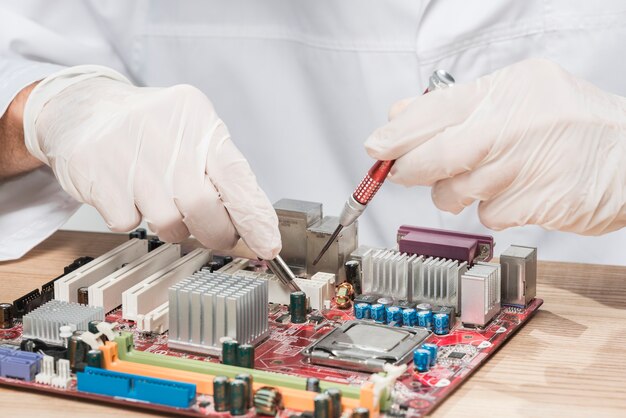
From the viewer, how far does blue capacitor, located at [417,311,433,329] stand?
1537 millimetres

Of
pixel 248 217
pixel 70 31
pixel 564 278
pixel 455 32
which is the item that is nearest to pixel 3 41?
pixel 70 31

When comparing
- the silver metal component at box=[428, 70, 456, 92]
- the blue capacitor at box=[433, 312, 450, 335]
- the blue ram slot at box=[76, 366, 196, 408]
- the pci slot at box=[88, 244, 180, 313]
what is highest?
the silver metal component at box=[428, 70, 456, 92]

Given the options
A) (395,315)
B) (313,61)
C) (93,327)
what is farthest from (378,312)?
(313,61)

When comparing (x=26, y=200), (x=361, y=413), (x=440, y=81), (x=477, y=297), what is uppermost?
(x=440, y=81)

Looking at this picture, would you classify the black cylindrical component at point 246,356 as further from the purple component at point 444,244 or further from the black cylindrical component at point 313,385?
the purple component at point 444,244

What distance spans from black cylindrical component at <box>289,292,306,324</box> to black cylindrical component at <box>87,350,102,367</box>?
344mm

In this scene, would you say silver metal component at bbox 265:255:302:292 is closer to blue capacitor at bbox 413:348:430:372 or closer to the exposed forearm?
blue capacitor at bbox 413:348:430:372

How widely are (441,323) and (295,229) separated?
36 centimetres

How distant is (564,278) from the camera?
1.84m

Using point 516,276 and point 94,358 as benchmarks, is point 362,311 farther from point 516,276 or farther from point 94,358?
point 94,358

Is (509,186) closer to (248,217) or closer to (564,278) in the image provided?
(564,278)

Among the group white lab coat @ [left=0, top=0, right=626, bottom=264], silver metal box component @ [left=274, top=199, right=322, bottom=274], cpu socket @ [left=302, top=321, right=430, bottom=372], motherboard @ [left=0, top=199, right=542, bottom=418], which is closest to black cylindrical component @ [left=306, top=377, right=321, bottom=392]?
motherboard @ [left=0, top=199, right=542, bottom=418]

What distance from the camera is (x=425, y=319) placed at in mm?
1538

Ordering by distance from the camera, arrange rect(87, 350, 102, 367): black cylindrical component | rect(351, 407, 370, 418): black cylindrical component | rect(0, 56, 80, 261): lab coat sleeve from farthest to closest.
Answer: rect(0, 56, 80, 261): lab coat sleeve → rect(87, 350, 102, 367): black cylindrical component → rect(351, 407, 370, 418): black cylindrical component
